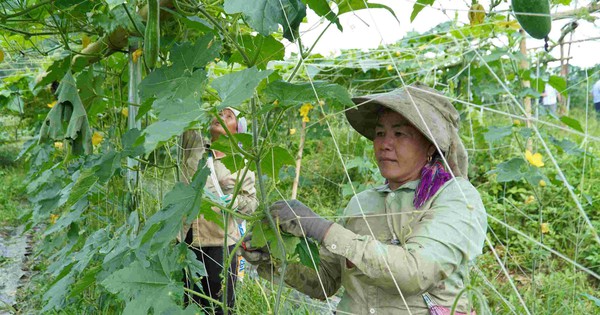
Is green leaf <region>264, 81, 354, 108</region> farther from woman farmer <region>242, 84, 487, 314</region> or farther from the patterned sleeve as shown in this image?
the patterned sleeve

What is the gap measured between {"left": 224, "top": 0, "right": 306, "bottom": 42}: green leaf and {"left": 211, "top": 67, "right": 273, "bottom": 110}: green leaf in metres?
0.06

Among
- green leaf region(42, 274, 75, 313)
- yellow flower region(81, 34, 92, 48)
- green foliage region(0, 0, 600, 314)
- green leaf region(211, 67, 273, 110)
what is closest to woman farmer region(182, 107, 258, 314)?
green foliage region(0, 0, 600, 314)

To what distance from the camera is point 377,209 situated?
5.01 ft

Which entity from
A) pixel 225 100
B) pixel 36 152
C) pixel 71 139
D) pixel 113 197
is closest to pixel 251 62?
pixel 225 100

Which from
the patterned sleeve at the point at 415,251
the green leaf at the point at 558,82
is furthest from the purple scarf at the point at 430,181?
the green leaf at the point at 558,82

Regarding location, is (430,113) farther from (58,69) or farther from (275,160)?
(58,69)

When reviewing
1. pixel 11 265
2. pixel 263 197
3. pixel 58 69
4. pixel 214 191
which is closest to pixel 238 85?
pixel 263 197

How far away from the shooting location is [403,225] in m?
1.37

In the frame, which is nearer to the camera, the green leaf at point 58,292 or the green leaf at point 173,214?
the green leaf at point 173,214

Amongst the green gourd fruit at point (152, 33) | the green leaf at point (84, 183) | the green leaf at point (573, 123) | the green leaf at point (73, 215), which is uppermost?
the green gourd fruit at point (152, 33)

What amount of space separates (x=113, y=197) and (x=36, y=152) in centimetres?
78

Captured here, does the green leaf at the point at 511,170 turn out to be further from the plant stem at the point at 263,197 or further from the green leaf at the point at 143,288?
the green leaf at the point at 143,288

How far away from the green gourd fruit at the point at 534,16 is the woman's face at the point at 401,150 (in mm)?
564

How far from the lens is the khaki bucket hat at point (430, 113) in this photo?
140 cm
